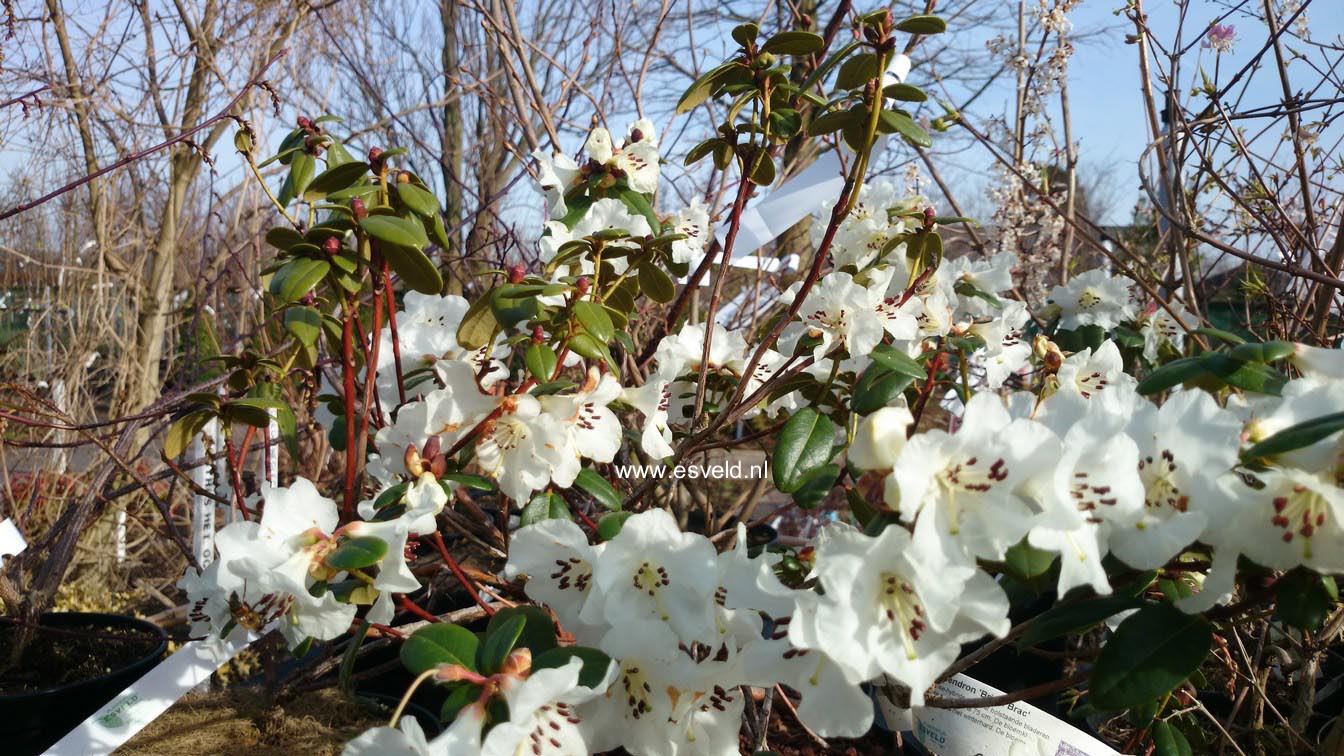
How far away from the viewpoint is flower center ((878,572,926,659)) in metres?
0.66

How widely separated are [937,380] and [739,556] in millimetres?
744

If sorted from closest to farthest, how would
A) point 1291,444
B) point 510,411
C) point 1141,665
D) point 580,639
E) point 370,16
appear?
point 1291,444
point 1141,665
point 580,639
point 510,411
point 370,16

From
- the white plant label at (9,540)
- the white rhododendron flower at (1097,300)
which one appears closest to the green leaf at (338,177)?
the white plant label at (9,540)

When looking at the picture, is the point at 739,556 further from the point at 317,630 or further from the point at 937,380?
the point at 937,380

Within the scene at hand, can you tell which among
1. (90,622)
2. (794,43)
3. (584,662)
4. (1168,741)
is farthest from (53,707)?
(1168,741)

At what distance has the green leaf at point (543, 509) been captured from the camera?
112 centimetres

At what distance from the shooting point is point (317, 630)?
0.91 m

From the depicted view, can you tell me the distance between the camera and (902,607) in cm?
66

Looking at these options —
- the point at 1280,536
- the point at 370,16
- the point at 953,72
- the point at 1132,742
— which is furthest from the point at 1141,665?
the point at 953,72

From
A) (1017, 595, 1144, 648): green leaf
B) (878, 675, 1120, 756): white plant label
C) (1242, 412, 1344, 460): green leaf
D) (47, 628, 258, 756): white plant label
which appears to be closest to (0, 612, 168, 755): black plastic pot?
(47, 628, 258, 756): white plant label

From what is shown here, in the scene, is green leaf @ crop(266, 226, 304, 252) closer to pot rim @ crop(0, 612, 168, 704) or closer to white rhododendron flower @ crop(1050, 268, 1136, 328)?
pot rim @ crop(0, 612, 168, 704)

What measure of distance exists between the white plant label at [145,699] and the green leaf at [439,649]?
21.7 inches

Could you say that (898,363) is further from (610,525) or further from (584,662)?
(584,662)

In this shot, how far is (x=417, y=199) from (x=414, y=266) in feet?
0.41
